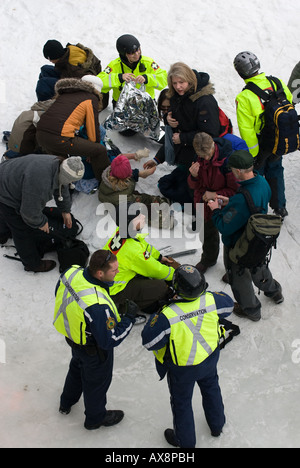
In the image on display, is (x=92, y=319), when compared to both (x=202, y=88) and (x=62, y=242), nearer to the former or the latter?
(x=62, y=242)

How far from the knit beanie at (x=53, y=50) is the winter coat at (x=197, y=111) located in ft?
6.53

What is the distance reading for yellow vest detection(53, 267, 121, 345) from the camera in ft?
11.2

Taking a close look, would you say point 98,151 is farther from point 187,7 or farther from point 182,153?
point 187,7

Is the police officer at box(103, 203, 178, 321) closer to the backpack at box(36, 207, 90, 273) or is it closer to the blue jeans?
the backpack at box(36, 207, 90, 273)

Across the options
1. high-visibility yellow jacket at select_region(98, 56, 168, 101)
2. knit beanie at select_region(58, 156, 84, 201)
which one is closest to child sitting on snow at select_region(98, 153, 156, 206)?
knit beanie at select_region(58, 156, 84, 201)

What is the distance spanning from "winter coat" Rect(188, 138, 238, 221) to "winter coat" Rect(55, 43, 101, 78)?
8.87 feet

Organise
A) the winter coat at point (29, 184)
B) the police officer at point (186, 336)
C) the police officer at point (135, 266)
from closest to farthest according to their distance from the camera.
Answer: the police officer at point (186, 336) → the police officer at point (135, 266) → the winter coat at point (29, 184)

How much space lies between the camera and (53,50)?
20.6ft

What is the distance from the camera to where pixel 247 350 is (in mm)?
4613

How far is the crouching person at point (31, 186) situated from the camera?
15.6 feet

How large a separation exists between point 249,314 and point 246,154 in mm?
1654

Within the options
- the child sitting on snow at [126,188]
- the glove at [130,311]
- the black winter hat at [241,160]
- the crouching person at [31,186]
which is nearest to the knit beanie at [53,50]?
the child sitting on snow at [126,188]

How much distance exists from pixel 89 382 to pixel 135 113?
379 centimetres

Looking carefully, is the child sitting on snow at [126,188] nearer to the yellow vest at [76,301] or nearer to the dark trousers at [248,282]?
the dark trousers at [248,282]
